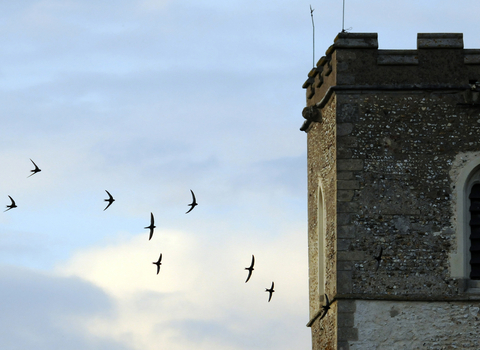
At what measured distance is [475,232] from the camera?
112 feet

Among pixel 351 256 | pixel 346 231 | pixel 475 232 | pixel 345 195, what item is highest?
pixel 345 195

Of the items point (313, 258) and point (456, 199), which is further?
point (313, 258)

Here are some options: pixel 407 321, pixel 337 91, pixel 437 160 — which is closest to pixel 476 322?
pixel 407 321

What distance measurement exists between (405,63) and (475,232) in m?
3.88

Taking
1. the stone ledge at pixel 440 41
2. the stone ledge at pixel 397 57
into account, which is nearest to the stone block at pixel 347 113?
the stone ledge at pixel 397 57

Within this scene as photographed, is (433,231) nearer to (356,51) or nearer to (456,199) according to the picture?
(456,199)

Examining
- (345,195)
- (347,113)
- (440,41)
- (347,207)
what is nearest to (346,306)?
(347,207)

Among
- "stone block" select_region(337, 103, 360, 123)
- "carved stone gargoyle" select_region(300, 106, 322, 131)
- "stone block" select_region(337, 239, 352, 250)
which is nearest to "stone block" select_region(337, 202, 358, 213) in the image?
"stone block" select_region(337, 239, 352, 250)

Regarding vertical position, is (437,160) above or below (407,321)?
above

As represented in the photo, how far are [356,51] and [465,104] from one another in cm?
256

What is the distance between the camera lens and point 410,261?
110 ft

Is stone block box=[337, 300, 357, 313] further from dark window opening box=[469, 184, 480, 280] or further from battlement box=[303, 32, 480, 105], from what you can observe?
→ battlement box=[303, 32, 480, 105]

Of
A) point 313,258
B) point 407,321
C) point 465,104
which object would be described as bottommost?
point 407,321

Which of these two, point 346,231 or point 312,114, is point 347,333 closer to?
point 346,231
